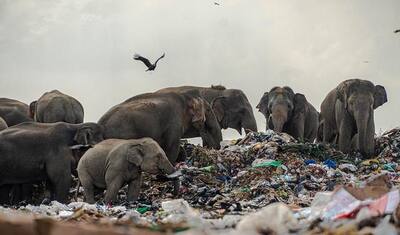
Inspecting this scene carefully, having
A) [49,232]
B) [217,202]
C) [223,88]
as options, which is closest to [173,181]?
[217,202]

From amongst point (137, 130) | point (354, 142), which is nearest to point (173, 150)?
point (137, 130)

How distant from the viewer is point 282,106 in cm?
1841

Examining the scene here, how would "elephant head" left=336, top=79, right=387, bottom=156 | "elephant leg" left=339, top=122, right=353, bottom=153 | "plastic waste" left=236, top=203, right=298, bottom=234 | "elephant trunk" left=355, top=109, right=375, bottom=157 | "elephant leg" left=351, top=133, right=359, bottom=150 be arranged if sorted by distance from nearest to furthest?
"plastic waste" left=236, top=203, right=298, bottom=234 < "elephant trunk" left=355, top=109, right=375, bottom=157 < "elephant head" left=336, top=79, right=387, bottom=156 < "elephant leg" left=339, top=122, right=353, bottom=153 < "elephant leg" left=351, top=133, right=359, bottom=150

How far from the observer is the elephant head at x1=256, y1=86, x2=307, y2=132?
60.1 ft

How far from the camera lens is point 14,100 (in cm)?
1886

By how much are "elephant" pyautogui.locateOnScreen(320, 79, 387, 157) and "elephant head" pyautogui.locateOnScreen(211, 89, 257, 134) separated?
Answer: 298 cm

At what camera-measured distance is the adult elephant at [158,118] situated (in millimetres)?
13609

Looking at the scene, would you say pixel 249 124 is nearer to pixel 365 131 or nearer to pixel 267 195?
pixel 365 131

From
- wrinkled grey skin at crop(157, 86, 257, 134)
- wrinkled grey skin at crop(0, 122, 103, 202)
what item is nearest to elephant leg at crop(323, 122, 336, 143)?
wrinkled grey skin at crop(157, 86, 257, 134)

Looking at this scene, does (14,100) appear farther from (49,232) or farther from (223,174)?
(49,232)

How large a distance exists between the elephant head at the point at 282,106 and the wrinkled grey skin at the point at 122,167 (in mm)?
7848

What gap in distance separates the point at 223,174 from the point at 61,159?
97.5 inches

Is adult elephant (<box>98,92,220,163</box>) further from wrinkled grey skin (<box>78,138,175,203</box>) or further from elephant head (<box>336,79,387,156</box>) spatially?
elephant head (<box>336,79,387,156</box>)

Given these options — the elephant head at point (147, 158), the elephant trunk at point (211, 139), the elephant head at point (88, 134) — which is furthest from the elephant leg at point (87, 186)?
the elephant trunk at point (211, 139)
